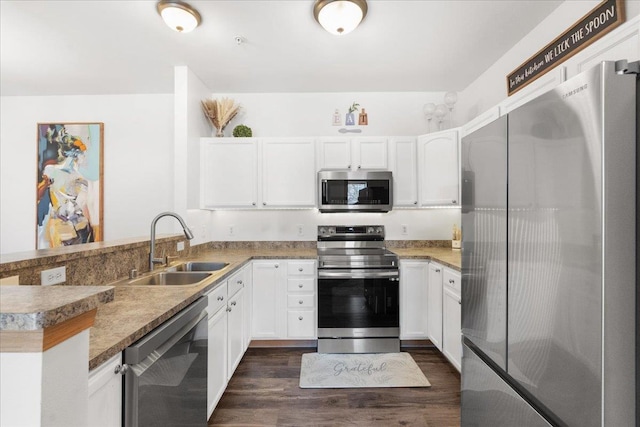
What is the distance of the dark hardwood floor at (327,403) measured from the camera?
1.95m

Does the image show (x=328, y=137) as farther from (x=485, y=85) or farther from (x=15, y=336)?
(x=15, y=336)

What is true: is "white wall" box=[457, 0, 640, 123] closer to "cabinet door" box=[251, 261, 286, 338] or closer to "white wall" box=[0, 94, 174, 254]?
"cabinet door" box=[251, 261, 286, 338]

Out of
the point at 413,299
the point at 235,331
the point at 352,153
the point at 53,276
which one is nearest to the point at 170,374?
the point at 53,276

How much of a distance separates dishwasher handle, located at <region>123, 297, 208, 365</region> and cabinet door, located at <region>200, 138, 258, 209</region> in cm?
178

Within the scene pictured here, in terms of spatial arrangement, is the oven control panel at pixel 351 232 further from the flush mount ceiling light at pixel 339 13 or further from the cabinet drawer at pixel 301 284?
the flush mount ceiling light at pixel 339 13

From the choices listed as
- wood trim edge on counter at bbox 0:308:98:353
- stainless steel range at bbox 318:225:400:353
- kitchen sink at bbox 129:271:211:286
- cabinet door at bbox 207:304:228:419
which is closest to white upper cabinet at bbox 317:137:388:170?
stainless steel range at bbox 318:225:400:353

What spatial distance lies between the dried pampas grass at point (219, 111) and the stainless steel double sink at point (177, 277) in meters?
1.53

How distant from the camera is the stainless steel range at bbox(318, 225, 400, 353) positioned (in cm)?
285

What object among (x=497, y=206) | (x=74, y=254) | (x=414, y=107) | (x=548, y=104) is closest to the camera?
(x=548, y=104)

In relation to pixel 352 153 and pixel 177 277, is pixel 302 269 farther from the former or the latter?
pixel 352 153

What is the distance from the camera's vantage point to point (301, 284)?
298cm

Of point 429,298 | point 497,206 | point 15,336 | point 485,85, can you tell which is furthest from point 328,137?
point 15,336

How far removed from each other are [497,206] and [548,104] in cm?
38

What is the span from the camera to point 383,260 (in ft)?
9.48
